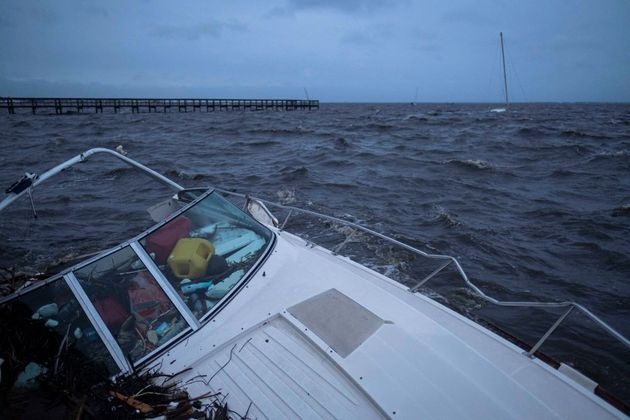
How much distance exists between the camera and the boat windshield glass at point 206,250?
2977 mm

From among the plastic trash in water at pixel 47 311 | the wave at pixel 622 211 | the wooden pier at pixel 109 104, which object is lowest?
the wave at pixel 622 211

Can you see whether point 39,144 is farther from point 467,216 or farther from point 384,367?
point 384,367

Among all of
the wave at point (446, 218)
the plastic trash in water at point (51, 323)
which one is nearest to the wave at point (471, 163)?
the wave at point (446, 218)

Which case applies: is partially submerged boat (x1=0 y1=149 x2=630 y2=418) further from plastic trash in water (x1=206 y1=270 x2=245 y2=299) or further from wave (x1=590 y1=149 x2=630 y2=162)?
wave (x1=590 y1=149 x2=630 y2=162)

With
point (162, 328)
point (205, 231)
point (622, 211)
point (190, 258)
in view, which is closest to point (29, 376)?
point (162, 328)

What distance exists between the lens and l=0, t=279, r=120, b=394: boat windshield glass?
2.15 meters

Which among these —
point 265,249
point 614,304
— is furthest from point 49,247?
point 614,304

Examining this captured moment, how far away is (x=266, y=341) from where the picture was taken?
279 centimetres

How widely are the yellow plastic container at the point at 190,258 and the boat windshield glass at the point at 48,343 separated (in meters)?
0.75

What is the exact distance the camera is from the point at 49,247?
25.4ft

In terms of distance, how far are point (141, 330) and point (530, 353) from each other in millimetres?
3077

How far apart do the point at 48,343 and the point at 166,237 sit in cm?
111

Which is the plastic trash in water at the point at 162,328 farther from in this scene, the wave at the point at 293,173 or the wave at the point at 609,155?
the wave at the point at 609,155

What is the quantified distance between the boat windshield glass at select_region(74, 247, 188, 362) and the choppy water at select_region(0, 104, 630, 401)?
4653mm
